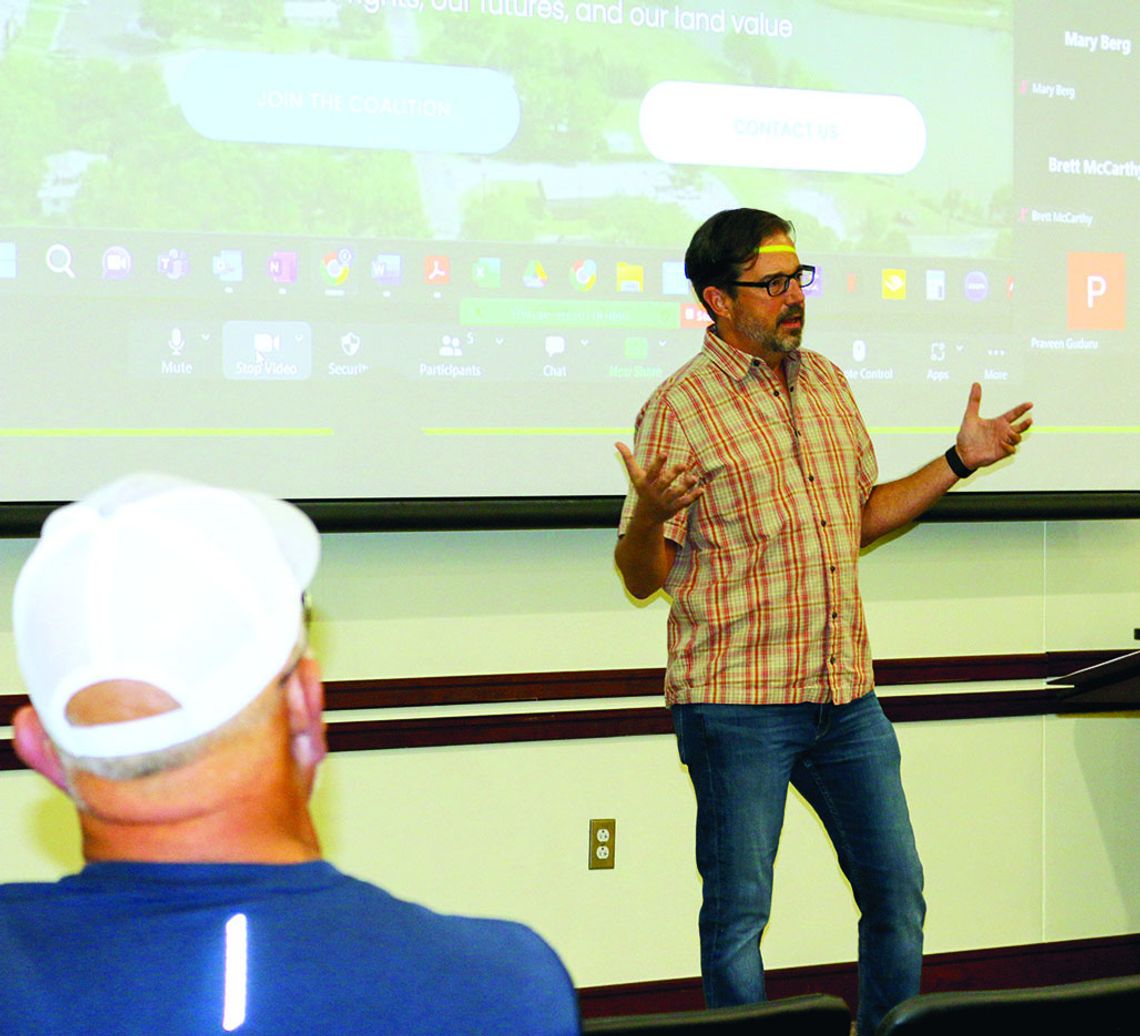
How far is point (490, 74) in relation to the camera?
2.98 m

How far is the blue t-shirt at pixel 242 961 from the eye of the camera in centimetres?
86

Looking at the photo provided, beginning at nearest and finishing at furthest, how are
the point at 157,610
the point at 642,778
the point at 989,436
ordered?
the point at 157,610
the point at 989,436
the point at 642,778

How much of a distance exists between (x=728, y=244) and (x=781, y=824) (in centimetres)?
102

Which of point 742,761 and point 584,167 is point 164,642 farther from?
point 584,167

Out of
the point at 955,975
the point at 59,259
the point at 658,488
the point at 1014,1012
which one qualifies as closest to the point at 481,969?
the point at 1014,1012

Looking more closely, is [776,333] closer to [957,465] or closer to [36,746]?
[957,465]

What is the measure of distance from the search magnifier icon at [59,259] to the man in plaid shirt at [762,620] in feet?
3.59

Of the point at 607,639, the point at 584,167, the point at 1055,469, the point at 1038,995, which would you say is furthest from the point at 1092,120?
the point at 1038,995

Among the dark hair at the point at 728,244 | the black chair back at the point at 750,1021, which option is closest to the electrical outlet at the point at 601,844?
the dark hair at the point at 728,244

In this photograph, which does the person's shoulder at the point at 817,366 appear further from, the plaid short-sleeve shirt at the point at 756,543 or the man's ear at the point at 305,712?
the man's ear at the point at 305,712

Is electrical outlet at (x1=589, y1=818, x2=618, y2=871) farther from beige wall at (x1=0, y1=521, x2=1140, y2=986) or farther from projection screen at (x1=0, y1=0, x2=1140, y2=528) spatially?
projection screen at (x1=0, y1=0, x2=1140, y2=528)

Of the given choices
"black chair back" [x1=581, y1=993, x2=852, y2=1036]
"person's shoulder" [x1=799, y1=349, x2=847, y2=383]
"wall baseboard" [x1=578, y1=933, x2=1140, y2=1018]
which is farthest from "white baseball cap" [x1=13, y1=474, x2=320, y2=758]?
"wall baseboard" [x1=578, y1=933, x2=1140, y2=1018]

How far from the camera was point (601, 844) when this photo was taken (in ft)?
10.7

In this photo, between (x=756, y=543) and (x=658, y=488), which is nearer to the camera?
(x=658, y=488)
